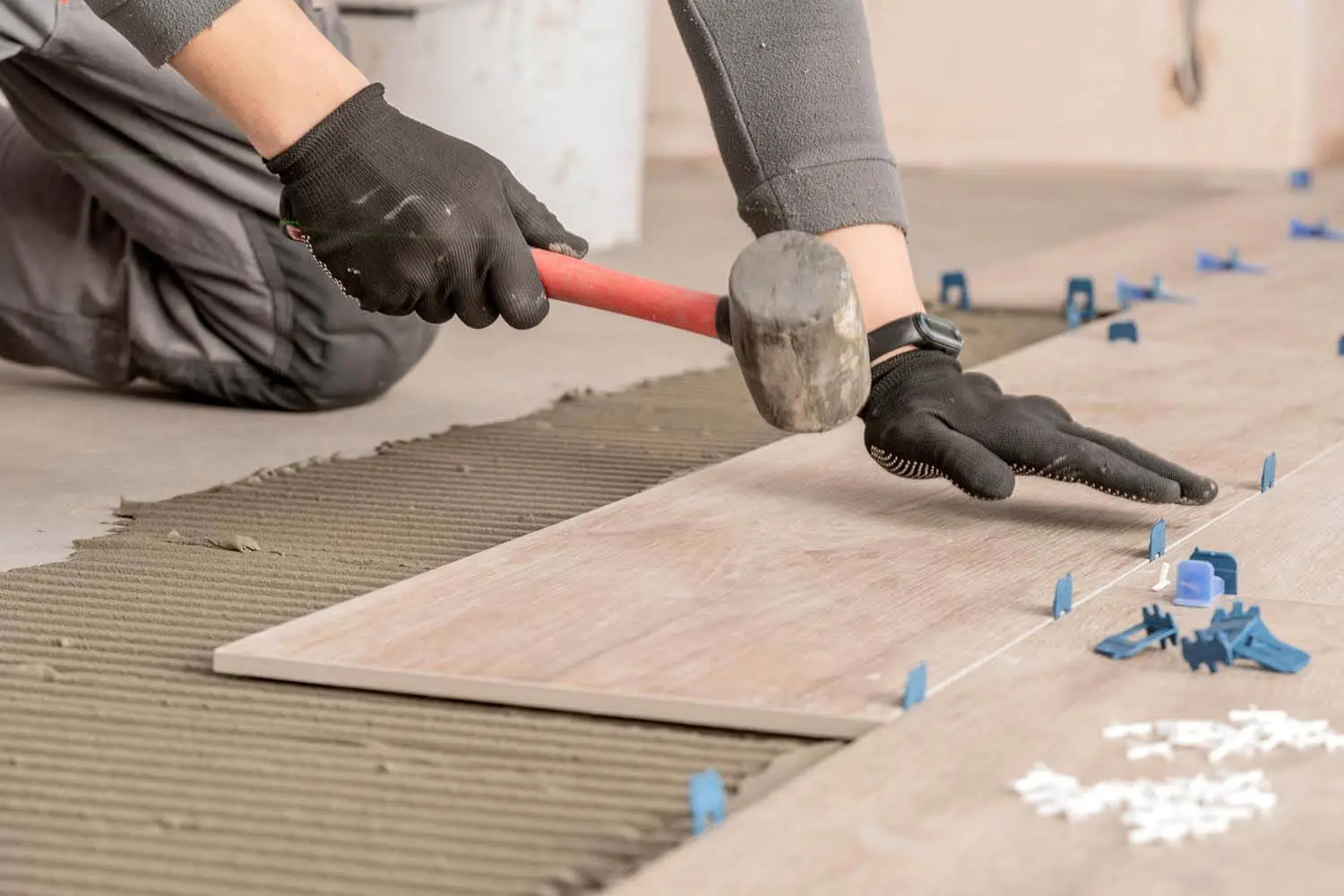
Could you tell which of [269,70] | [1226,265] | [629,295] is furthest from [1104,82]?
[269,70]

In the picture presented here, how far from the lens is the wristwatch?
5.21 feet

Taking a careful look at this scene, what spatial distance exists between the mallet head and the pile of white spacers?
0.38m

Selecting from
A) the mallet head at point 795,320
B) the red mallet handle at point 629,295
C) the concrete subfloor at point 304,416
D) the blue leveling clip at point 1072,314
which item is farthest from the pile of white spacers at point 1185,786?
the blue leveling clip at point 1072,314

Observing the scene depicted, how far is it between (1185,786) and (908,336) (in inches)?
25.6

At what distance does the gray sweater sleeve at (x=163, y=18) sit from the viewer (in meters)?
1.35

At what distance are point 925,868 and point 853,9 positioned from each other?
3.24 feet

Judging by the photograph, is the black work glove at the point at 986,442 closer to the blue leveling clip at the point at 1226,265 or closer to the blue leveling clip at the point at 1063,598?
the blue leveling clip at the point at 1063,598

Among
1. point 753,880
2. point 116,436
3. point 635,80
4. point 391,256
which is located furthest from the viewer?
point 635,80

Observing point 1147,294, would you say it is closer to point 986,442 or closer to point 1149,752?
point 986,442

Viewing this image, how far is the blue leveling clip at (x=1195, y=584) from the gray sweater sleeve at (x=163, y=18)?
2.55ft

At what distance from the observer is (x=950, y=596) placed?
1.33 m

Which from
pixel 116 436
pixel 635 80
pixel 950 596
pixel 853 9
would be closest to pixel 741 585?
pixel 950 596

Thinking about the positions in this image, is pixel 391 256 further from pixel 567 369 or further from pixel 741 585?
pixel 567 369

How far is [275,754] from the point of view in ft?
3.55
